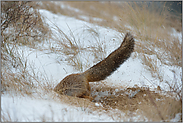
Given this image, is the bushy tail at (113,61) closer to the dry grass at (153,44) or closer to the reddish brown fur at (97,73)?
the reddish brown fur at (97,73)

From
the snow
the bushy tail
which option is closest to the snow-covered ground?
the snow

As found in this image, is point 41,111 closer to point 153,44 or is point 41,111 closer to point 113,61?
point 113,61

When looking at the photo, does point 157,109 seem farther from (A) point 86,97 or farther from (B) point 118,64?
(A) point 86,97

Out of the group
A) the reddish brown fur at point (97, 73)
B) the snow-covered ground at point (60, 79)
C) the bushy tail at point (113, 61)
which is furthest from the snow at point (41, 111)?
the bushy tail at point (113, 61)

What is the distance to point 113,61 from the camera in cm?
304

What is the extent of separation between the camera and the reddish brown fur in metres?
2.96

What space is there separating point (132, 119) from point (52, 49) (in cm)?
333

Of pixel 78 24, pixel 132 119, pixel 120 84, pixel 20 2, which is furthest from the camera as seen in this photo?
pixel 78 24

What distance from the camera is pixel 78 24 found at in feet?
22.3

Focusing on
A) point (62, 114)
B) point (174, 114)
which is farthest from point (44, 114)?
point (174, 114)

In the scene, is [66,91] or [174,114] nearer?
[174,114]

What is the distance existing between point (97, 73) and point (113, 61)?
42 cm

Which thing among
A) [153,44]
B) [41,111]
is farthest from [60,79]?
[153,44]

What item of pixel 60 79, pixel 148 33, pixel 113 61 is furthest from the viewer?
pixel 148 33
